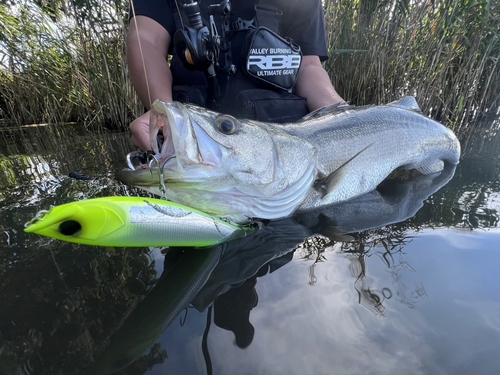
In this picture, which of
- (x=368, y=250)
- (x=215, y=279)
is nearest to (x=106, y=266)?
(x=215, y=279)

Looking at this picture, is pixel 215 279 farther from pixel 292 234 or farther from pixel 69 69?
pixel 69 69

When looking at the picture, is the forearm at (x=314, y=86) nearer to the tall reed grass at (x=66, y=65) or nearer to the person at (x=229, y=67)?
the person at (x=229, y=67)

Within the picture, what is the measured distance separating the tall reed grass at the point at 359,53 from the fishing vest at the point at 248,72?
126 centimetres

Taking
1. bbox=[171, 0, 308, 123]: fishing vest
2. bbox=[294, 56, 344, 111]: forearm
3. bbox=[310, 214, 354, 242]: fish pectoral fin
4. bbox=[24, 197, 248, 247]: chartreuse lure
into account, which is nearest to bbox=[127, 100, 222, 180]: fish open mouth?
bbox=[24, 197, 248, 247]: chartreuse lure

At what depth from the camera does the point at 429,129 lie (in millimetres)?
2062

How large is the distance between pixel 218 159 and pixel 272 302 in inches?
20.6

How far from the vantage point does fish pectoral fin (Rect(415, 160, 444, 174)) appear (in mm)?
2221

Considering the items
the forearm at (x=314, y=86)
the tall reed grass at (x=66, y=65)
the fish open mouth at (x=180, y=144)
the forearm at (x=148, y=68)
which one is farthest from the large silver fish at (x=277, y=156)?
the tall reed grass at (x=66, y=65)

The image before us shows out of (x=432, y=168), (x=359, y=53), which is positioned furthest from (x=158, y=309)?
(x=359, y=53)

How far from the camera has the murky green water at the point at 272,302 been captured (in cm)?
76

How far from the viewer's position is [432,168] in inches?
88.8

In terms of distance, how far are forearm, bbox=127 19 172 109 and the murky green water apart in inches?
42.9

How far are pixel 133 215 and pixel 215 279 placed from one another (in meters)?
0.31

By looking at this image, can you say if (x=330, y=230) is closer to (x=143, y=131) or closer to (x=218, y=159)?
(x=218, y=159)
